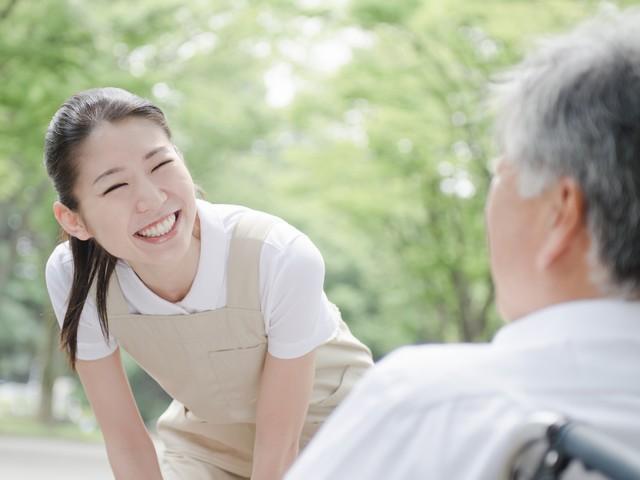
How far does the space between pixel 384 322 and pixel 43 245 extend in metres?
7.56

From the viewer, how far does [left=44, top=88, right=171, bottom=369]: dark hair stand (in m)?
2.14

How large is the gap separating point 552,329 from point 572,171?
17 cm

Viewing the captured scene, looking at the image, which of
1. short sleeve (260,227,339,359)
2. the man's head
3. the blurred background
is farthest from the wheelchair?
the blurred background

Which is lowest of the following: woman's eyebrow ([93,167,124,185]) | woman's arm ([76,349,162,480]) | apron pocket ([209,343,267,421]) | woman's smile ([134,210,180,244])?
woman's arm ([76,349,162,480])

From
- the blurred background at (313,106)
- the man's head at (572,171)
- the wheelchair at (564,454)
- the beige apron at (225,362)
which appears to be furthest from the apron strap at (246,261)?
the blurred background at (313,106)

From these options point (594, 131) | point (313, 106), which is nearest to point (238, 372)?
point (594, 131)

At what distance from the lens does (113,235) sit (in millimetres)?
2166

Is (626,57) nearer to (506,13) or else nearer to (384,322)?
(506,13)

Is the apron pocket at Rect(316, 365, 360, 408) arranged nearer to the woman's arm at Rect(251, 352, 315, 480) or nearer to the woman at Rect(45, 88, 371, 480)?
the woman at Rect(45, 88, 371, 480)

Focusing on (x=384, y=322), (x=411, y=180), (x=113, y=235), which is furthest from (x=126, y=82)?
(x=384, y=322)

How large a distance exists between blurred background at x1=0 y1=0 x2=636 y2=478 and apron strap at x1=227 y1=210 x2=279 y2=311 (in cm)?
606

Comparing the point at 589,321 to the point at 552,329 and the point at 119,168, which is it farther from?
the point at 119,168

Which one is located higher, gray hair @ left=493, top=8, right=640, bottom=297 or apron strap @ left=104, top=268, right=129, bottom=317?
gray hair @ left=493, top=8, right=640, bottom=297

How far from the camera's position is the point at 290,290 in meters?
2.18
